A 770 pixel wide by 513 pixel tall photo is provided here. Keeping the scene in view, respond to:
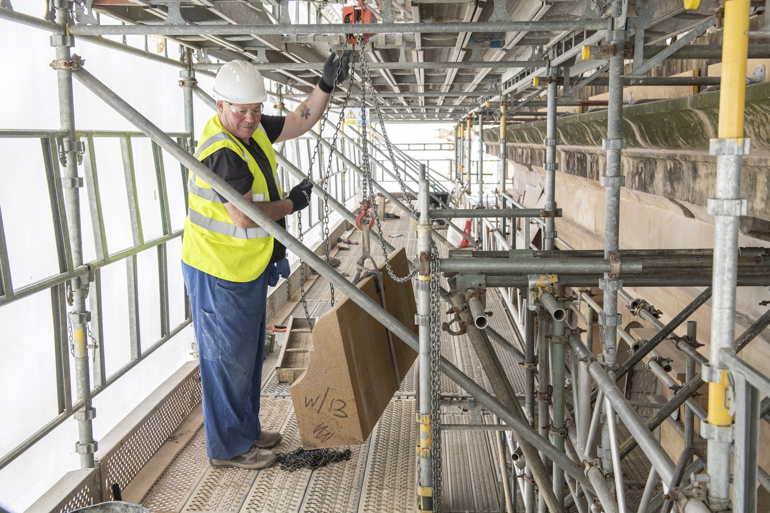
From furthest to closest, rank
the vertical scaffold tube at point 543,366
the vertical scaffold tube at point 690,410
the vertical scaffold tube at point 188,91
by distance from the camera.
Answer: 1. the vertical scaffold tube at point 188,91
2. the vertical scaffold tube at point 690,410
3. the vertical scaffold tube at point 543,366

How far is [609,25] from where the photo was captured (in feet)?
12.1

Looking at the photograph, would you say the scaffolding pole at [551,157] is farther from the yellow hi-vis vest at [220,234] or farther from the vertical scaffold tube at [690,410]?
the yellow hi-vis vest at [220,234]

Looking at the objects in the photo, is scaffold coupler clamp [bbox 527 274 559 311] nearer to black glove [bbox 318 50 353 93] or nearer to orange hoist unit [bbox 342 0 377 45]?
orange hoist unit [bbox 342 0 377 45]

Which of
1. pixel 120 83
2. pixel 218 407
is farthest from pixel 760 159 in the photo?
pixel 120 83

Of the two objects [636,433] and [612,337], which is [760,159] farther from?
[636,433]

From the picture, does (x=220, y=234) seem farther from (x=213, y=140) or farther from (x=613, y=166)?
(x=613, y=166)

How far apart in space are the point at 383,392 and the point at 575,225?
635 centimetres

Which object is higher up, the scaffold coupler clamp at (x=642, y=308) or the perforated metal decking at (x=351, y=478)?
the scaffold coupler clamp at (x=642, y=308)

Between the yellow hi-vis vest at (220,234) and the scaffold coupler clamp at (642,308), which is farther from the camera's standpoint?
the scaffold coupler clamp at (642,308)

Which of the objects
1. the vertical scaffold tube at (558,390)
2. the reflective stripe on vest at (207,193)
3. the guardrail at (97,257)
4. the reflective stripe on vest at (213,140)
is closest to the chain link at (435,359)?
the vertical scaffold tube at (558,390)

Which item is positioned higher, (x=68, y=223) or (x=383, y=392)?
(x=68, y=223)

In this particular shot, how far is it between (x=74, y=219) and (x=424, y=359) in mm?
2434

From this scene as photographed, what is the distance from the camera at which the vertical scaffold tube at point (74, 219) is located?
13.0ft

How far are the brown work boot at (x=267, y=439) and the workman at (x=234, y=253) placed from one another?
18 centimetres
